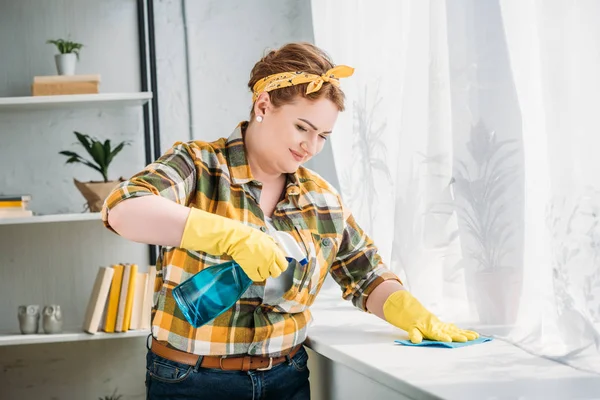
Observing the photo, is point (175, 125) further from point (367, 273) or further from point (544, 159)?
point (544, 159)

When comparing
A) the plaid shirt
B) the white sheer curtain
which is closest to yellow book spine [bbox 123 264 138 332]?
the white sheer curtain

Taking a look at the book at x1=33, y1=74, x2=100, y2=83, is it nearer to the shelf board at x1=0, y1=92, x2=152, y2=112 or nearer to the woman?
the shelf board at x1=0, y1=92, x2=152, y2=112

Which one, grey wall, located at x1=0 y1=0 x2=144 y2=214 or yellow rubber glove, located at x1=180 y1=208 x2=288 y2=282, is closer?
yellow rubber glove, located at x1=180 y1=208 x2=288 y2=282

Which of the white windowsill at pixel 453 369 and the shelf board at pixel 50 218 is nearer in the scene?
the white windowsill at pixel 453 369

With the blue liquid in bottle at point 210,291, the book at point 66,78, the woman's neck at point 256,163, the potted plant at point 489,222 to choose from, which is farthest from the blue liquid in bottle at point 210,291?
the book at point 66,78

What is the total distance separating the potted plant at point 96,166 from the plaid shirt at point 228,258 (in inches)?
38.6

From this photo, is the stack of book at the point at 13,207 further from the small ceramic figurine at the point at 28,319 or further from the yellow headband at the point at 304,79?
the yellow headband at the point at 304,79

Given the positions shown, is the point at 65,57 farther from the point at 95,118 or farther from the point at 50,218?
the point at 50,218

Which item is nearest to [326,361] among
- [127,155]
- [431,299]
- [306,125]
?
[431,299]

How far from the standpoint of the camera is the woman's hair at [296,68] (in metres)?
1.57

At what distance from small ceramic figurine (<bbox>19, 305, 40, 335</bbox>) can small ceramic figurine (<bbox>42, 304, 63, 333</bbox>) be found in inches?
1.2

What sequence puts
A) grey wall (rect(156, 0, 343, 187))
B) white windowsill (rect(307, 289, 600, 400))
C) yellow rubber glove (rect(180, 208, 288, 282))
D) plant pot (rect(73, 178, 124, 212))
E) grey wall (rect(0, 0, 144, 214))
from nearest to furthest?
white windowsill (rect(307, 289, 600, 400)) → yellow rubber glove (rect(180, 208, 288, 282)) → plant pot (rect(73, 178, 124, 212)) → grey wall (rect(0, 0, 144, 214)) → grey wall (rect(156, 0, 343, 187))

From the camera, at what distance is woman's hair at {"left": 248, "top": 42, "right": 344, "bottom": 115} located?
157 centimetres

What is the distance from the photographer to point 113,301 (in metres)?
2.52
